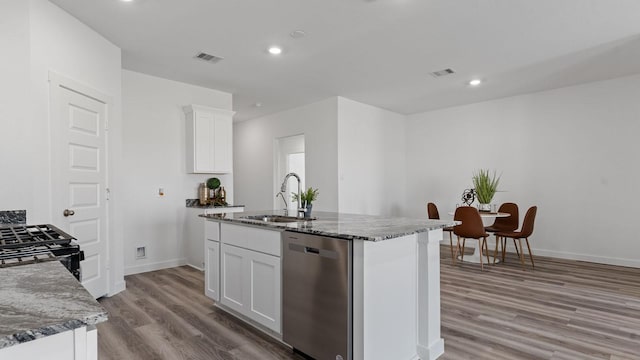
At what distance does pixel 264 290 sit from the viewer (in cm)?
253

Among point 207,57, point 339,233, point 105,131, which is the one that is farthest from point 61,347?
point 207,57

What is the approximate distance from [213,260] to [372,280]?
5.75ft

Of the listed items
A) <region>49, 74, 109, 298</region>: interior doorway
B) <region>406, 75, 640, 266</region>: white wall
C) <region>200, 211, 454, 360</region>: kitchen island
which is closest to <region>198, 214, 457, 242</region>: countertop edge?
<region>200, 211, 454, 360</region>: kitchen island

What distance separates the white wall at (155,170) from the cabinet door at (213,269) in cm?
153

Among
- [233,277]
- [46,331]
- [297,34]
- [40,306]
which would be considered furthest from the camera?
[297,34]

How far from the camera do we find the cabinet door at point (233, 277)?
8.96ft

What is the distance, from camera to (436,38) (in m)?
3.51

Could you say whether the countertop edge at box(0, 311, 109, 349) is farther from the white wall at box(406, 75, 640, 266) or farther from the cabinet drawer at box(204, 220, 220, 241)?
the white wall at box(406, 75, 640, 266)

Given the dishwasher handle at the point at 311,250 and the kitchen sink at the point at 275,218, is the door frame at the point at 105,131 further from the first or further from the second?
the dishwasher handle at the point at 311,250

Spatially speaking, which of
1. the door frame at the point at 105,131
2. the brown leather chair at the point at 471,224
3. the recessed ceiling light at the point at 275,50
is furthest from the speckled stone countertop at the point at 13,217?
the brown leather chair at the point at 471,224

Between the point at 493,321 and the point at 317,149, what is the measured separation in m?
3.83

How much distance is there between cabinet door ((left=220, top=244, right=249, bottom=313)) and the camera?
2.73 m

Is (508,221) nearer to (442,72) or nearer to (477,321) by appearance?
(442,72)

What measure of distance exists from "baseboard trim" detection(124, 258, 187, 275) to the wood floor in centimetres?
14
